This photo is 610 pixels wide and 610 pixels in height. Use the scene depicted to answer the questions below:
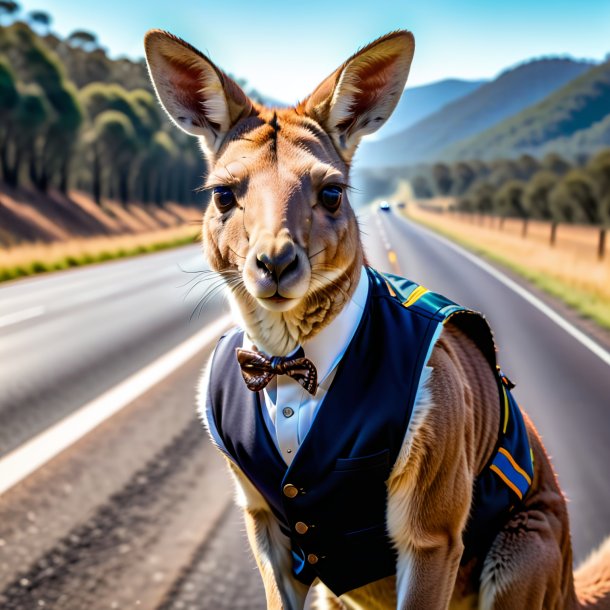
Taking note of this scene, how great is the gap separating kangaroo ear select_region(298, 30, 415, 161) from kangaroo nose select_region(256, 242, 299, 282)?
0.49 meters

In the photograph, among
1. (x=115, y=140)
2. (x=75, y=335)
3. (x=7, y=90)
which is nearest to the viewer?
(x=75, y=335)

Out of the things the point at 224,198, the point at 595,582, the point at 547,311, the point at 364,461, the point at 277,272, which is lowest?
the point at 547,311

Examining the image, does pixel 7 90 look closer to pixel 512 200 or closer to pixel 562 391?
pixel 562 391

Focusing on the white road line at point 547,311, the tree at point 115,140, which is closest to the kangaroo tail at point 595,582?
the white road line at point 547,311

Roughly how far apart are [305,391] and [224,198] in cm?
62

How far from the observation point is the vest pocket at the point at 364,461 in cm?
185

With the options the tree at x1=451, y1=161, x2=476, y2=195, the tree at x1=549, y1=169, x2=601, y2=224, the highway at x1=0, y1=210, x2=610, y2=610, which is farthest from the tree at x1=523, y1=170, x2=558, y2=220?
the tree at x1=451, y1=161, x2=476, y2=195

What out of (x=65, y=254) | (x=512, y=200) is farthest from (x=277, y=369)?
(x=512, y=200)

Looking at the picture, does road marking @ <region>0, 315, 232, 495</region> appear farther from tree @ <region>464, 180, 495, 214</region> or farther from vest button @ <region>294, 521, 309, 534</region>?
tree @ <region>464, 180, 495, 214</region>

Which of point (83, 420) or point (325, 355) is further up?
point (325, 355)

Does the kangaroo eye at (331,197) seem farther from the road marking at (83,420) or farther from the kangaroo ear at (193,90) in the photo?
the road marking at (83,420)

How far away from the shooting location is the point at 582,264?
19484 millimetres

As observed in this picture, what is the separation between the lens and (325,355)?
6.17ft

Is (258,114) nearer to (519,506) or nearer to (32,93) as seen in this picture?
(519,506)
